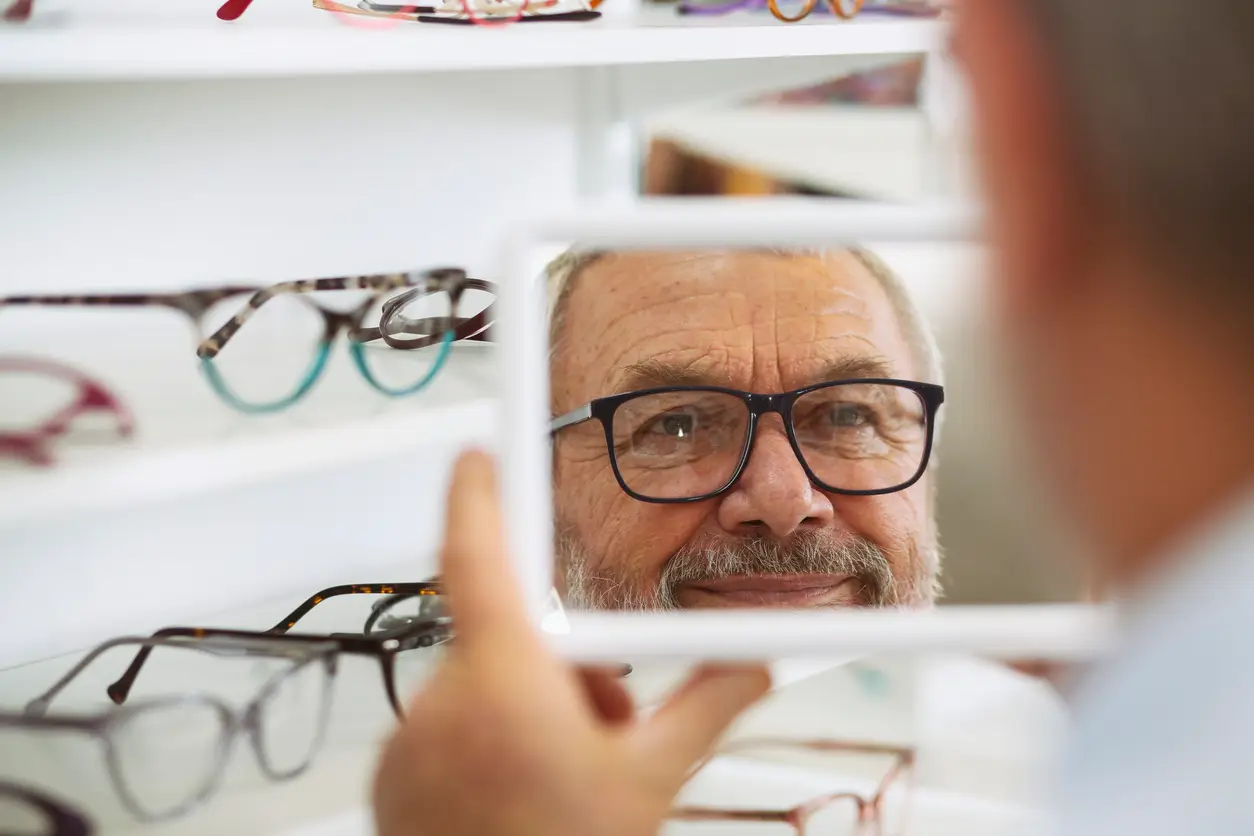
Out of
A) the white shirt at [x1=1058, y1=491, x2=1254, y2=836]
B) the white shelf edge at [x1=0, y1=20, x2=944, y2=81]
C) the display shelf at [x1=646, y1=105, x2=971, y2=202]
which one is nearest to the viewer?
the white shirt at [x1=1058, y1=491, x2=1254, y2=836]

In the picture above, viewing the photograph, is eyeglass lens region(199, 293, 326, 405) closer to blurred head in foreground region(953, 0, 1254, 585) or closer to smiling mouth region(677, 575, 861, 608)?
smiling mouth region(677, 575, 861, 608)

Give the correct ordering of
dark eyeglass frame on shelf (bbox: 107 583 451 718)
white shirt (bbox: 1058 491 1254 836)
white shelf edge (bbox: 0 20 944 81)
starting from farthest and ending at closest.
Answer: dark eyeglass frame on shelf (bbox: 107 583 451 718) → white shelf edge (bbox: 0 20 944 81) → white shirt (bbox: 1058 491 1254 836)

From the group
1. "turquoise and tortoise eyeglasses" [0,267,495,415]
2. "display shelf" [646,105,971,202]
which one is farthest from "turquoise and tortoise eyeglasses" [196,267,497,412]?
"display shelf" [646,105,971,202]

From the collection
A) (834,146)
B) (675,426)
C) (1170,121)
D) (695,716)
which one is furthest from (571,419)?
(834,146)

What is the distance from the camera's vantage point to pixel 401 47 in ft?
1.36

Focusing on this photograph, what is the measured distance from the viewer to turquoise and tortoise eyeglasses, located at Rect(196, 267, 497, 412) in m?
0.49

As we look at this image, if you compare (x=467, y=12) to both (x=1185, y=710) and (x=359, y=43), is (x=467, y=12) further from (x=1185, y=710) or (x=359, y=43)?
(x=1185, y=710)

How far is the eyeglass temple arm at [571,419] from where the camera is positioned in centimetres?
56

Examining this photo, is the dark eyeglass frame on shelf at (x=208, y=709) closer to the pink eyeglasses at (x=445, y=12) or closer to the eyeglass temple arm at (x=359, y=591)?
the eyeglass temple arm at (x=359, y=591)

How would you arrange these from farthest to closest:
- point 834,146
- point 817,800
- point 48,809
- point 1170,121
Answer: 1. point 834,146
2. point 817,800
3. point 48,809
4. point 1170,121

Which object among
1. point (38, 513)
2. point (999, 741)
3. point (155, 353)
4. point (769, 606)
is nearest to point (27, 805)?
point (38, 513)

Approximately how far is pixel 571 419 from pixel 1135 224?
1.27 feet

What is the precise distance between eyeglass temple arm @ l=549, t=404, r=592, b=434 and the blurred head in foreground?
0.36 meters

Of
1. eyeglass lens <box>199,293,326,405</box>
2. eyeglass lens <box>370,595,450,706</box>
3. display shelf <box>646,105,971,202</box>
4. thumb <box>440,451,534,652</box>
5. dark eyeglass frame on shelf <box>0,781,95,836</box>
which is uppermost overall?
display shelf <box>646,105,971,202</box>
